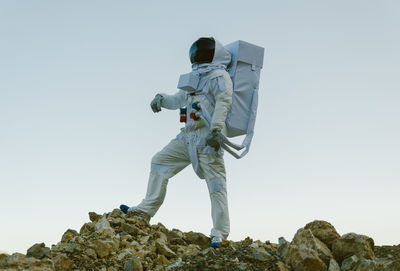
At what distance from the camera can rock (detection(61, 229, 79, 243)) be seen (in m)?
8.39

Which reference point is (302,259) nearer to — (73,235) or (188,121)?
(188,121)

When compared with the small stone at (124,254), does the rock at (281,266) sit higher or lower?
higher

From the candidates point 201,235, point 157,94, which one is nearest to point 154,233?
point 201,235

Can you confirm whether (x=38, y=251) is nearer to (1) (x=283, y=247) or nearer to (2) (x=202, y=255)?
(2) (x=202, y=255)

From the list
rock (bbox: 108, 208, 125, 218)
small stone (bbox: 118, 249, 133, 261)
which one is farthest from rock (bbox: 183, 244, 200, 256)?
rock (bbox: 108, 208, 125, 218)

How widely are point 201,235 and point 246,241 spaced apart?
773 mm

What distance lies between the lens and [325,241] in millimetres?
7418

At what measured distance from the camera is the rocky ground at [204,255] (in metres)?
6.70

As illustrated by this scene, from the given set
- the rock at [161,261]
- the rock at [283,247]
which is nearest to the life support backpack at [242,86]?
the rock at [283,247]

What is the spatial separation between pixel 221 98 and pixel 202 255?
270 centimetres

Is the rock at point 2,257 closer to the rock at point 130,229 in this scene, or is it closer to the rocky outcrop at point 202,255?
the rocky outcrop at point 202,255

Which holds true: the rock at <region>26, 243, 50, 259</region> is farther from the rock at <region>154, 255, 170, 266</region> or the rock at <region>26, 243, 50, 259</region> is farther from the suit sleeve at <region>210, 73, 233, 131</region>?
the suit sleeve at <region>210, 73, 233, 131</region>

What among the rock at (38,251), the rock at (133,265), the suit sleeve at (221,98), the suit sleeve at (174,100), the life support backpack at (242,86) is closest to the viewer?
the rock at (133,265)

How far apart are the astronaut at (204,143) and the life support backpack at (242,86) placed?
14 centimetres
